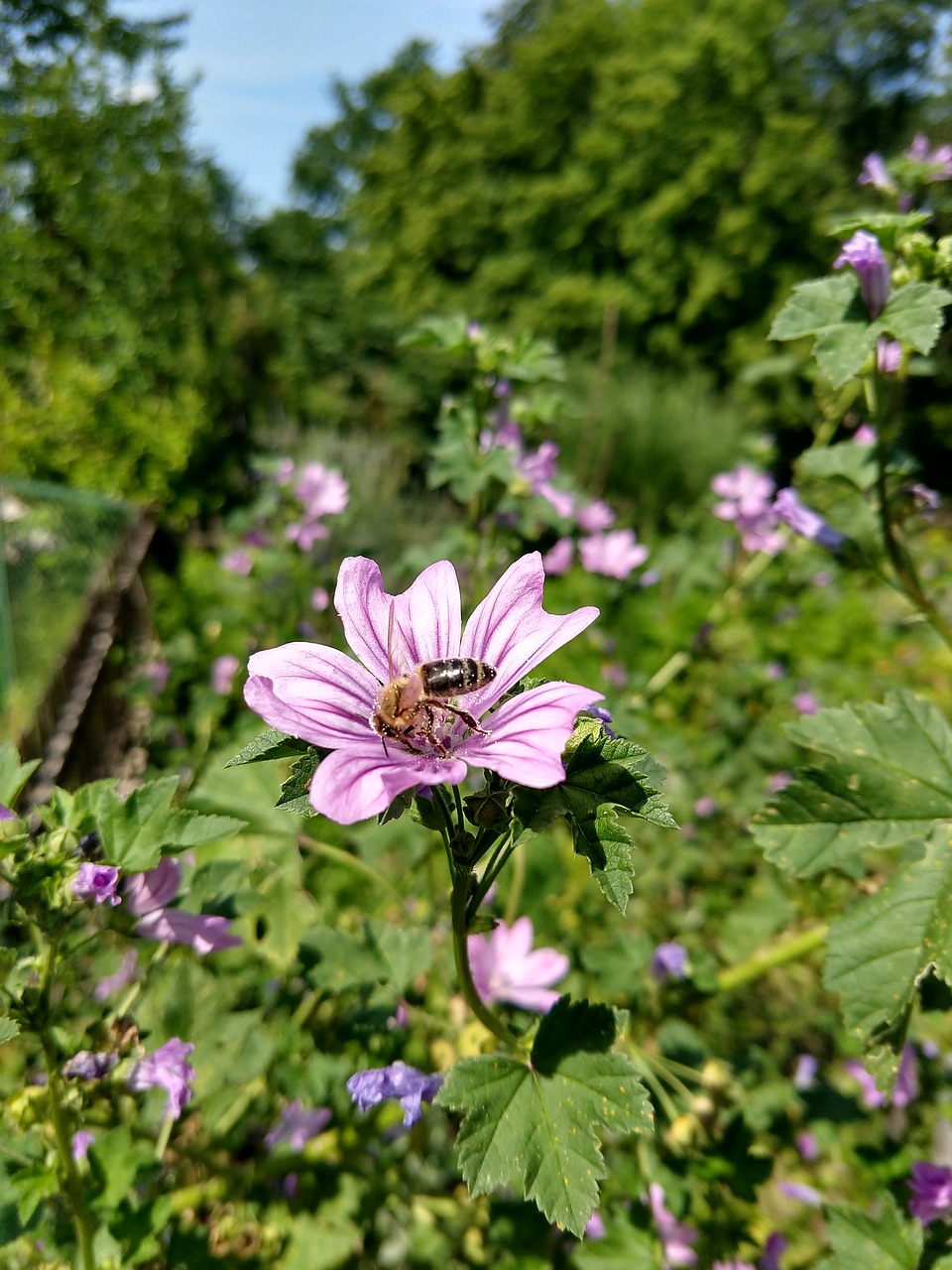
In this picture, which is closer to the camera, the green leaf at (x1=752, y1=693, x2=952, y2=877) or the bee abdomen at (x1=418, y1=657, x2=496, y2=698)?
the bee abdomen at (x1=418, y1=657, x2=496, y2=698)

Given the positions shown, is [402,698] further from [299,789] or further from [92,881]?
[92,881]

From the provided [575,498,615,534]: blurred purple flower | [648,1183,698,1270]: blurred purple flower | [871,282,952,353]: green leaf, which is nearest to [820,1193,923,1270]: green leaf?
[648,1183,698,1270]: blurred purple flower

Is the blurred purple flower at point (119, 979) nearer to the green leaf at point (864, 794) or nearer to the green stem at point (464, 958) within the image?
the green stem at point (464, 958)

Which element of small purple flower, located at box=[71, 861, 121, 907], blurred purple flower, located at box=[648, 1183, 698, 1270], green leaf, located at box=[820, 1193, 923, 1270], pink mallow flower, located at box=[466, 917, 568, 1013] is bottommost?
blurred purple flower, located at box=[648, 1183, 698, 1270]

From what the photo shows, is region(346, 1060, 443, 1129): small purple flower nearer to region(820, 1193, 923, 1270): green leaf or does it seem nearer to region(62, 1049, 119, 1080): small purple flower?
region(62, 1049, 119, 1080): small purple flower

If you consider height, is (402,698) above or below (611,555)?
above

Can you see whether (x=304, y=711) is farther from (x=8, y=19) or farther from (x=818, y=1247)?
(x=8, y=19)

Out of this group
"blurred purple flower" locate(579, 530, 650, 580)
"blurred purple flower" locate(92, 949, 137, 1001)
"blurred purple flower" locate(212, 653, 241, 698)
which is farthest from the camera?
"blurred purple flower" locate(212, 653, 241, 698)

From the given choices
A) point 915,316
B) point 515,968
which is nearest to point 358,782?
point 915,316
